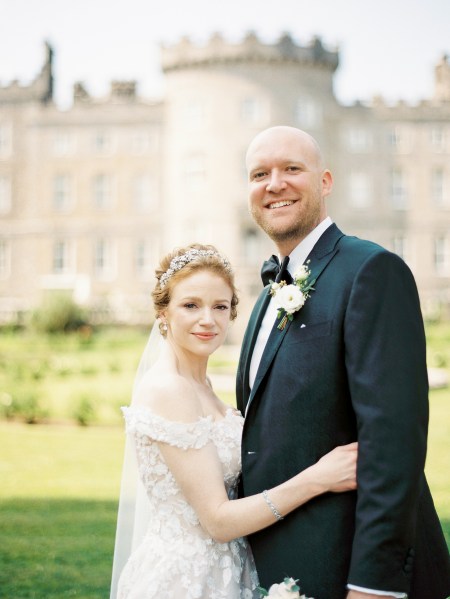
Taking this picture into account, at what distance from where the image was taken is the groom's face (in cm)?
235

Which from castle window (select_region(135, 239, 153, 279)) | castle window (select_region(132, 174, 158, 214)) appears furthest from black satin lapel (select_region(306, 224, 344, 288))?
castle window (select_region(132, 174, 158, 214))

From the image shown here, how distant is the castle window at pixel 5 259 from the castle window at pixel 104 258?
4.28 metres

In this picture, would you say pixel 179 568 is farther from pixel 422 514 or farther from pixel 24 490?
pixel 24 490

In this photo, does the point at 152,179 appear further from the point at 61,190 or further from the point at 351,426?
the point at 351,426

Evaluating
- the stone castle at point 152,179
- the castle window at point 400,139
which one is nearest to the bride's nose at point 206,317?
the stone castle at point 152,179

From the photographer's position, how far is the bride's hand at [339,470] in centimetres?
208

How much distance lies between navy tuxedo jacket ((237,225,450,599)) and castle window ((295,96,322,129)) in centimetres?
2996

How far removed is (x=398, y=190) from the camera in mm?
34969

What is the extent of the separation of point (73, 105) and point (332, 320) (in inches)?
1374

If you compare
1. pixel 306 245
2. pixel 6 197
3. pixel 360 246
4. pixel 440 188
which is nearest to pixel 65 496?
pixel 306 245

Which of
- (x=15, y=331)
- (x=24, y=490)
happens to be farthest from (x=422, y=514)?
(x=15, y=331)

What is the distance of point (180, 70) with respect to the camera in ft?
102

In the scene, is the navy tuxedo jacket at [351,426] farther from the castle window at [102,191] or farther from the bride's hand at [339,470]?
the castle window at [102,191]

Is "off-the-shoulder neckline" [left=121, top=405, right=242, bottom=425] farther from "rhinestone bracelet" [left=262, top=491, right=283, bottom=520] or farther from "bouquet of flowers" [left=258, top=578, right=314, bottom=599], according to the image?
"bouquet of flowers" [left=258, top=578, right=314, bottom=599]
